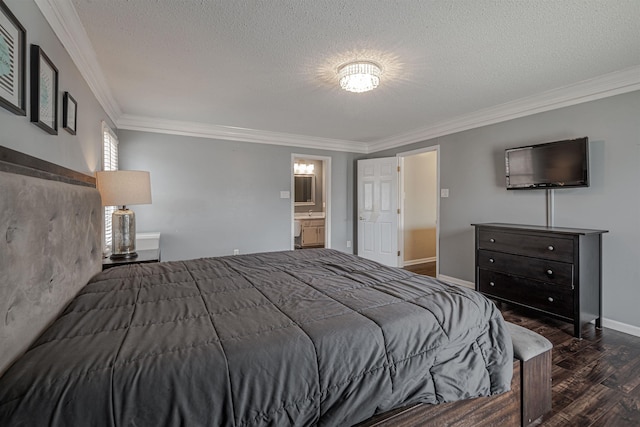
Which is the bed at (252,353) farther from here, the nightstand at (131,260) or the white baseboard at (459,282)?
the white baseboard at (459,282)

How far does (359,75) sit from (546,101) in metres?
2.20

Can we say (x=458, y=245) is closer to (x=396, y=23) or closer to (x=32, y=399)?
(x=396, y=23)

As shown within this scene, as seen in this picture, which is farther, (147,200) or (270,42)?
(147,200)

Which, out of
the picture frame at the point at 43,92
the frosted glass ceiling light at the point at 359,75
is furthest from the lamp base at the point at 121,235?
the frosted glass ceiling light at the point at 359,75

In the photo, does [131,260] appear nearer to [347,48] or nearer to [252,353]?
[252,353]

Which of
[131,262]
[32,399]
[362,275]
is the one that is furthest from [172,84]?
[32,399]

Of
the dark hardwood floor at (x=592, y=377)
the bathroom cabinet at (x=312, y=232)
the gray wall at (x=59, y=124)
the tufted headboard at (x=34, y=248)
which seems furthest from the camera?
the bathroom cabinet at (x=312, y=232)

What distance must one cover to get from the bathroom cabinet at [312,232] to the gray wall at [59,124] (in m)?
4.29

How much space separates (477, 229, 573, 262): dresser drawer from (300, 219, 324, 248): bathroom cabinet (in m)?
3.89

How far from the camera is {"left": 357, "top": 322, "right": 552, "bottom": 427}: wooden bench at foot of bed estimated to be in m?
1.18

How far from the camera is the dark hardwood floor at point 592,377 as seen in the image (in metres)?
1.64

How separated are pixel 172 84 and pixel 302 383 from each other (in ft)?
9.70

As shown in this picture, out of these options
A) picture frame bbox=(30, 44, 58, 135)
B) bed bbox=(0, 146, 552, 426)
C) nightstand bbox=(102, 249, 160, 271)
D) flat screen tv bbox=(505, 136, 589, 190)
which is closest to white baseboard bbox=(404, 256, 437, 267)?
flat screen tv bbox=(505, 136, 589, 190)

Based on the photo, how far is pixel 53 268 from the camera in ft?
4.15
